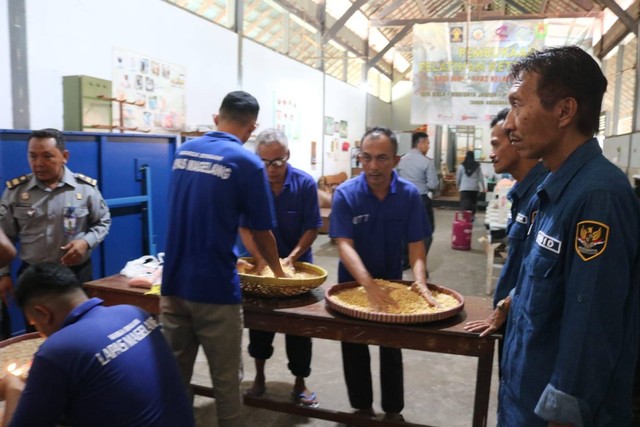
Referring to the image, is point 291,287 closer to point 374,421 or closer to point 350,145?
point 374,421

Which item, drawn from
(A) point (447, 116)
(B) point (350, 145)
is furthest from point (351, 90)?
(A) point (447, 116)

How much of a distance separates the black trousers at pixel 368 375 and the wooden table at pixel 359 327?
0.71ft

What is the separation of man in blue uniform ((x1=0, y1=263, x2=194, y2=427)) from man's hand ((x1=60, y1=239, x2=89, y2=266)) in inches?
50.8

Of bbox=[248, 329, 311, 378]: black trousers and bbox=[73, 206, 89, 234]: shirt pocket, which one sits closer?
bbox=[248, 329, 311, 378]: black trousers

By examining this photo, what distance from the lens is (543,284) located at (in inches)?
41.1

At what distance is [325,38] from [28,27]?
653 cm

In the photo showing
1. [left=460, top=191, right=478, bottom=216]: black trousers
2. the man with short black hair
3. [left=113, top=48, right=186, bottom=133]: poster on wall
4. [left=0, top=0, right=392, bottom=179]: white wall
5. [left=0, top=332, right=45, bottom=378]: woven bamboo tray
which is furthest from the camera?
[left=460, top=191, right=478, bottom=216]: black trousers

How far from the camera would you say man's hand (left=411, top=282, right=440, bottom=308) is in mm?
1987

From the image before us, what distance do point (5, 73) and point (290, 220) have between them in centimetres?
239

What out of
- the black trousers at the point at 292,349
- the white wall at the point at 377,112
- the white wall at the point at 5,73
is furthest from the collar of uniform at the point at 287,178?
the white wall at the point at 377,112

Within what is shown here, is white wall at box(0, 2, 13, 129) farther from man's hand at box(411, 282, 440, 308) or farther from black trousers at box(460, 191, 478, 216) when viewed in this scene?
black trousers at box(460, 191, 478, 216)

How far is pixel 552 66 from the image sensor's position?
3.42 ft

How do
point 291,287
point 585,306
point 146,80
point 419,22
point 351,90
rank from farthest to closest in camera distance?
point 351,90
point 419,22
point 146,80
point 291,287
point 585,306

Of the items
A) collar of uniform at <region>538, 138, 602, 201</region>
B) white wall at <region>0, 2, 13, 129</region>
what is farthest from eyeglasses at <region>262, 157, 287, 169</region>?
white wall at <region>0, 2, 13, 129</region>
